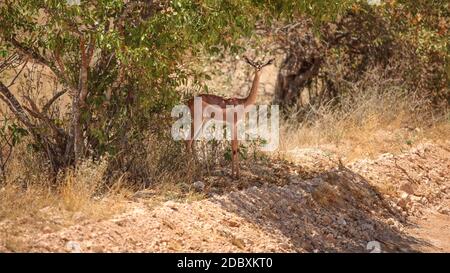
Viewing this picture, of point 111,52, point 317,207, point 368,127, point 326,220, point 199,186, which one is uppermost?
point 111,52

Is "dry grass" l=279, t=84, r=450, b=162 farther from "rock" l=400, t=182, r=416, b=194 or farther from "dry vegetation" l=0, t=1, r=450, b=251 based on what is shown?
"rock" l=400, t=182, r=416, b=194

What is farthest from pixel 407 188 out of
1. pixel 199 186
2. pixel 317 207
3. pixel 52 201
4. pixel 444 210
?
pixel 52 201

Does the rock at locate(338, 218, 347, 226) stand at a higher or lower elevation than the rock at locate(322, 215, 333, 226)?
lower

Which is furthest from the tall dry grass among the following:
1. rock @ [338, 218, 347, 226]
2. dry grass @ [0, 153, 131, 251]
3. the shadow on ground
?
dry grass @ [0, 153, 131, 251]

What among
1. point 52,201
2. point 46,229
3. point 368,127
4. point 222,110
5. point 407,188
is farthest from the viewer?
point 368,127

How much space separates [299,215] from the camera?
10.1 m

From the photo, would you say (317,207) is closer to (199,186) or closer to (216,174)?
(216,174)

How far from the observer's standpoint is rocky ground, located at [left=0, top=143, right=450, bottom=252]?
8.16 m

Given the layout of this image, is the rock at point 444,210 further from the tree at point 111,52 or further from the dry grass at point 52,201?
the dry grass at point 52,201

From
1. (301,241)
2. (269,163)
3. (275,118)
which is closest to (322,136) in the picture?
(275,118)

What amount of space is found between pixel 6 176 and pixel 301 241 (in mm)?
3308

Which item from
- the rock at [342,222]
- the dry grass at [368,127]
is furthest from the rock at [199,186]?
the dry grass at [368,127]

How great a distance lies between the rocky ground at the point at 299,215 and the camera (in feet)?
26.8

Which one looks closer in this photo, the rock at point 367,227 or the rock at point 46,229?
the rock at point 46,229
